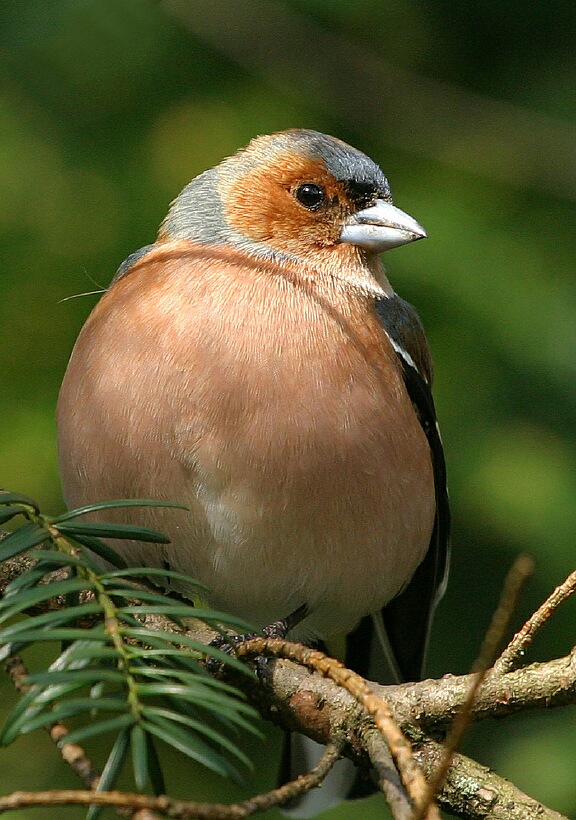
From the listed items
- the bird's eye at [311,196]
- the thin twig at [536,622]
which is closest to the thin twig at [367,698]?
the thin twig at [536,622]

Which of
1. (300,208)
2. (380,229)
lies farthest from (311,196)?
(380,229)

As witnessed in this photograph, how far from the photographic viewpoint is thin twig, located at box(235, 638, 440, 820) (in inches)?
66.9

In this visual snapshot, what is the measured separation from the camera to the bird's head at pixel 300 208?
13.5 ft

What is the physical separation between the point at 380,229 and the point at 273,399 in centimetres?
107

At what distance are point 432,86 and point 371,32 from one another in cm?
49

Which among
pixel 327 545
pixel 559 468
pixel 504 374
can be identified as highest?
pixel 504 374

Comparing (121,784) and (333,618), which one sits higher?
(333,618)

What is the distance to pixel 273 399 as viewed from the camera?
3367 millimetres

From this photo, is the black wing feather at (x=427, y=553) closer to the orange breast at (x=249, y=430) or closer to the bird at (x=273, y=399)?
the bird at (x=273, y=399)

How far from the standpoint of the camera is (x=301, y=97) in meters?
5.28

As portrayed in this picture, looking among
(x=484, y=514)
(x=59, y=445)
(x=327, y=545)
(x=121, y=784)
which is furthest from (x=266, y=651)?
(x=121, y=784)

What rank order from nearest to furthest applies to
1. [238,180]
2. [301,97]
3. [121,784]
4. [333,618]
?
1. [333,618]
2. [238,180]
3. [121,784]
4. [301,97]

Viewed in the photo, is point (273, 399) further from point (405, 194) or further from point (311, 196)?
point (405, 194)

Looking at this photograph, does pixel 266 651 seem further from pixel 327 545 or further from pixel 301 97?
pixel 301 97
